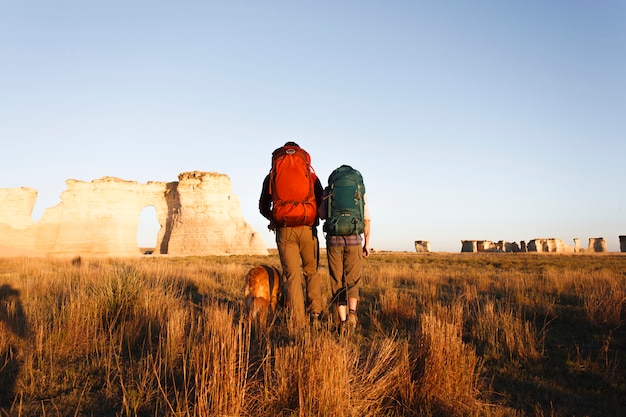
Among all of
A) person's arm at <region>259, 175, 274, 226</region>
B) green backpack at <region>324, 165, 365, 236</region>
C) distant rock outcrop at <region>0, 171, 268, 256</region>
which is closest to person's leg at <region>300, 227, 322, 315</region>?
green backpack at <region>324, 165, 365, 236</region>

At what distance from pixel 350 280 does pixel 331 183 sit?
1.25m

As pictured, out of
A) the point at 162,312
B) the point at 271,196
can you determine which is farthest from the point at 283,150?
the point at 162,312

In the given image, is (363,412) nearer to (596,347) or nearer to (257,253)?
(596,347)

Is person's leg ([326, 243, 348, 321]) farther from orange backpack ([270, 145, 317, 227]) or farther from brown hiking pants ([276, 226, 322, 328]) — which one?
orange backpack ([270, 145, 317, 227])

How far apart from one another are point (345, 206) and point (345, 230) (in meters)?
0.30

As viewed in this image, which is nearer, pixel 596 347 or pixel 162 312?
pixel 596 347

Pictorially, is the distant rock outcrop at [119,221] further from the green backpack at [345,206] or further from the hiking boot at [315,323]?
the green backpack at [345,206]

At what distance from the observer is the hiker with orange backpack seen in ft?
15.0

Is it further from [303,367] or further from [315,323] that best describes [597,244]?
[303,367]

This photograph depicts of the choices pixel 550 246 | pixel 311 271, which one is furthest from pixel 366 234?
pixel 550 246

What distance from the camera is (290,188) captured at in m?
4.57

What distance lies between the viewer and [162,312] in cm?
500

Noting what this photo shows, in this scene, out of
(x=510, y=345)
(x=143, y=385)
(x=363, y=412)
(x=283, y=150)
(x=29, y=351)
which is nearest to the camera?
(x=363, y=412)

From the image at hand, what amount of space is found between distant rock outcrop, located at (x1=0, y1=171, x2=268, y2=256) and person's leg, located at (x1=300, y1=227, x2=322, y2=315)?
3651 centimetres
